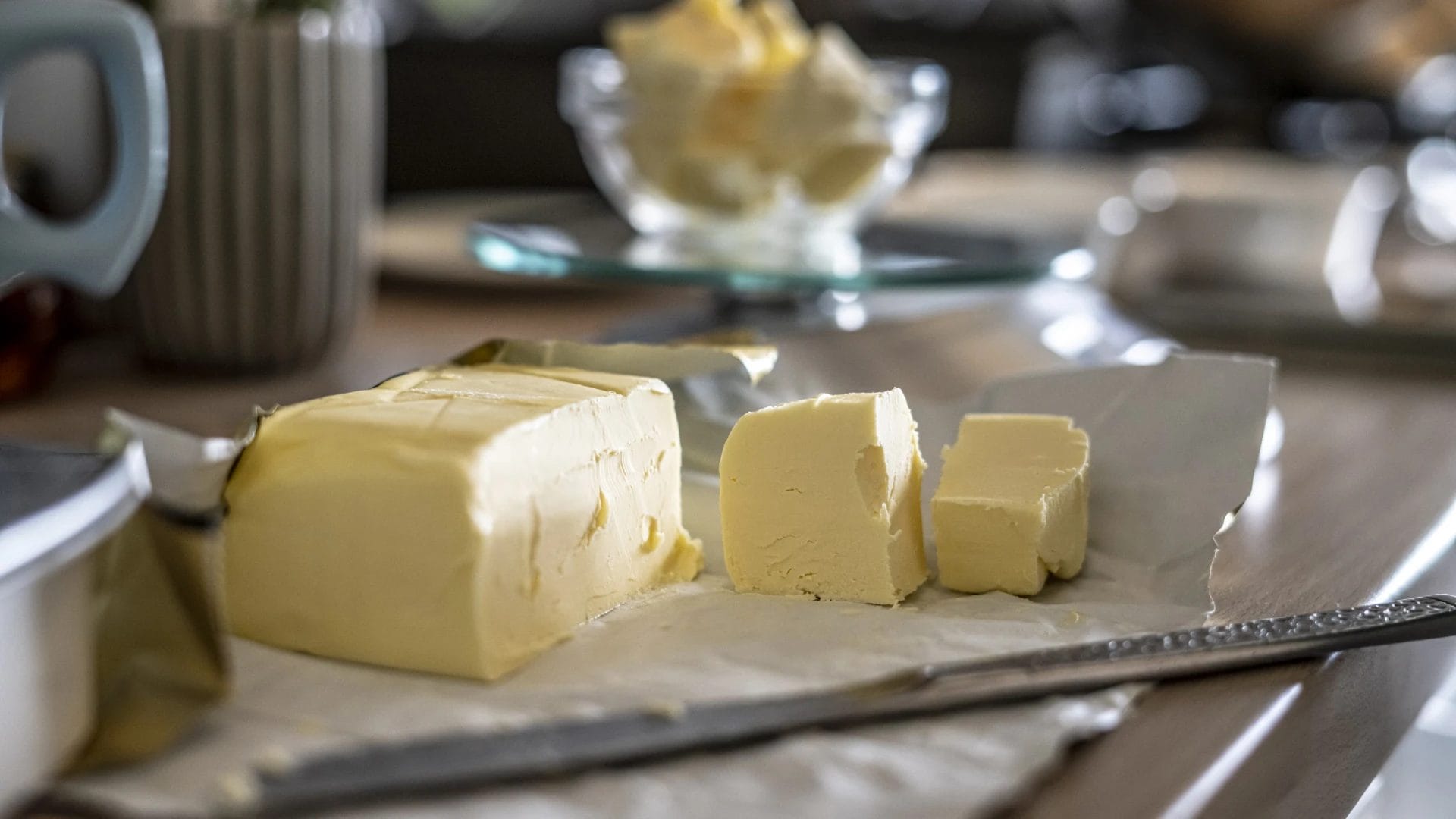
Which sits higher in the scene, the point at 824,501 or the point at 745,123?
the point at 745,123

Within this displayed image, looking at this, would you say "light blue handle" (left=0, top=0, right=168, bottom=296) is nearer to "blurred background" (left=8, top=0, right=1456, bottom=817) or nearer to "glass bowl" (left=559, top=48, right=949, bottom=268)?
"blurred background" (left=8, top=0, right=1456, bottom=817)

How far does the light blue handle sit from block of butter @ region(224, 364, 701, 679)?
0.13 m

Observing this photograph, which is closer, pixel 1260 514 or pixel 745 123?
pixel 1260 514

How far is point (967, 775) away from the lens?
1.20 feet

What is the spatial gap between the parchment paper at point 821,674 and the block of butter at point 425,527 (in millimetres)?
11

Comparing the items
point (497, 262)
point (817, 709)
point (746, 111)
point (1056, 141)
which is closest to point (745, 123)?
point (746, 111)

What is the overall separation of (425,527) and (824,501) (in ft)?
0.53

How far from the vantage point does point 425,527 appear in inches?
16.9

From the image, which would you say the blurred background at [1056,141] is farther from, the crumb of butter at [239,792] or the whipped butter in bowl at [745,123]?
the crumb of butter at [239,792]

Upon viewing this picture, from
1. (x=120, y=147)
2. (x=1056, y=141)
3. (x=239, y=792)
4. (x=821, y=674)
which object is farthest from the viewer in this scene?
(x=1056, y=141)

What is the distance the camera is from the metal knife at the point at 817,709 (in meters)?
0.35

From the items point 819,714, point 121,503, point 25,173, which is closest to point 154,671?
point 121,503

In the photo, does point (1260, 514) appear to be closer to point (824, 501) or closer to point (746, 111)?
point (824, 501)

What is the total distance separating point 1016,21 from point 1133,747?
9.75 feet
